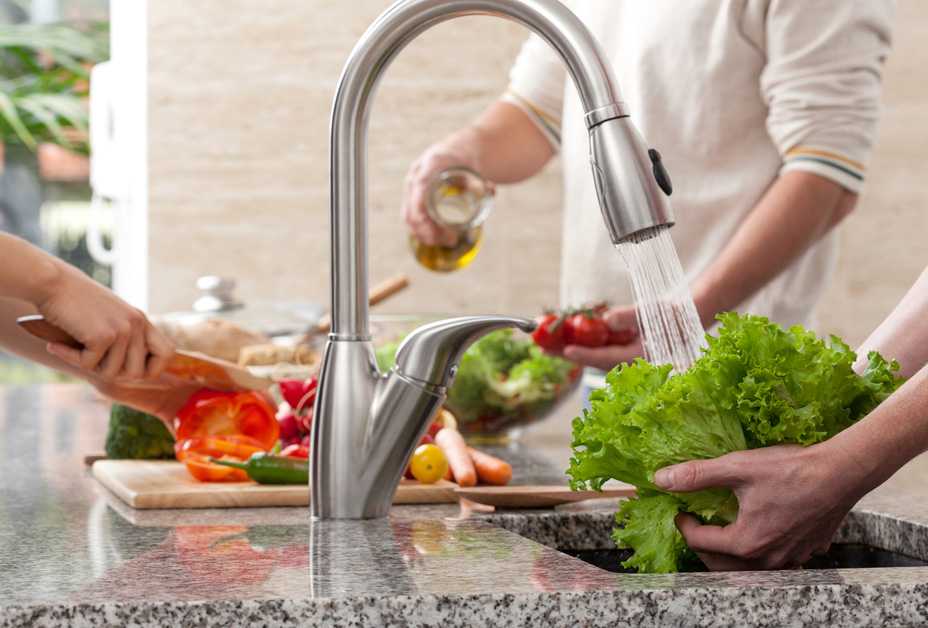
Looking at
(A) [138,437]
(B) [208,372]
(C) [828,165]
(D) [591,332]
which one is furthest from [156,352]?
(C) [828,165]

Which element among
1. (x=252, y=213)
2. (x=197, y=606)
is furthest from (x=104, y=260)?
(x=197, y=606)

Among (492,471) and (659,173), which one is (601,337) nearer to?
(492,471)

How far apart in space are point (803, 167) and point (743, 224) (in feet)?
0.44

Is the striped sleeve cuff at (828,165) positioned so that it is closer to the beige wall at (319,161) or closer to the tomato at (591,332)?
the tomato at (591,332)

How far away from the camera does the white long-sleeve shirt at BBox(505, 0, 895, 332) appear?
2178 millimetres


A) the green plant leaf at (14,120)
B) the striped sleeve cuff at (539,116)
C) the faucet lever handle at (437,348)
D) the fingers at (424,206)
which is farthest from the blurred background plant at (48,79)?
the faucet lever handle at (437,348)

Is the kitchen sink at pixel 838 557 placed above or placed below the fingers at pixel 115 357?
below

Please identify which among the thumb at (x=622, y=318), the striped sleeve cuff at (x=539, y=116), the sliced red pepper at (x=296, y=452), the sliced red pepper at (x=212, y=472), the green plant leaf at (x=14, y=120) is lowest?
the sliced red pepper at (x=212, y=472)

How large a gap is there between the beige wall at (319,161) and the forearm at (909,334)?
8.93 ft

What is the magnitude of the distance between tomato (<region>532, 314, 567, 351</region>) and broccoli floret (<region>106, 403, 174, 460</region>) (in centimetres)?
57

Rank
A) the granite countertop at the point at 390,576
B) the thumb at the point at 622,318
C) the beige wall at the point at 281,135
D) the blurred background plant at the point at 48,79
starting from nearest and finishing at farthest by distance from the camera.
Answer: the granite countertop at the point at 390,576, the thumb at the point at 622,318, the beige wall at the point at 281,135, the blurred background plant at the point at 48,79

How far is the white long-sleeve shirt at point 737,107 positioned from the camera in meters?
2.18

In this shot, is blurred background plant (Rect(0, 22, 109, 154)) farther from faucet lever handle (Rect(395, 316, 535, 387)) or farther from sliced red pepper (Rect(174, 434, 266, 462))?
faucet lever handle (Rect(395, 316, 535, 387))

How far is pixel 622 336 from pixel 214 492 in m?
0.75
